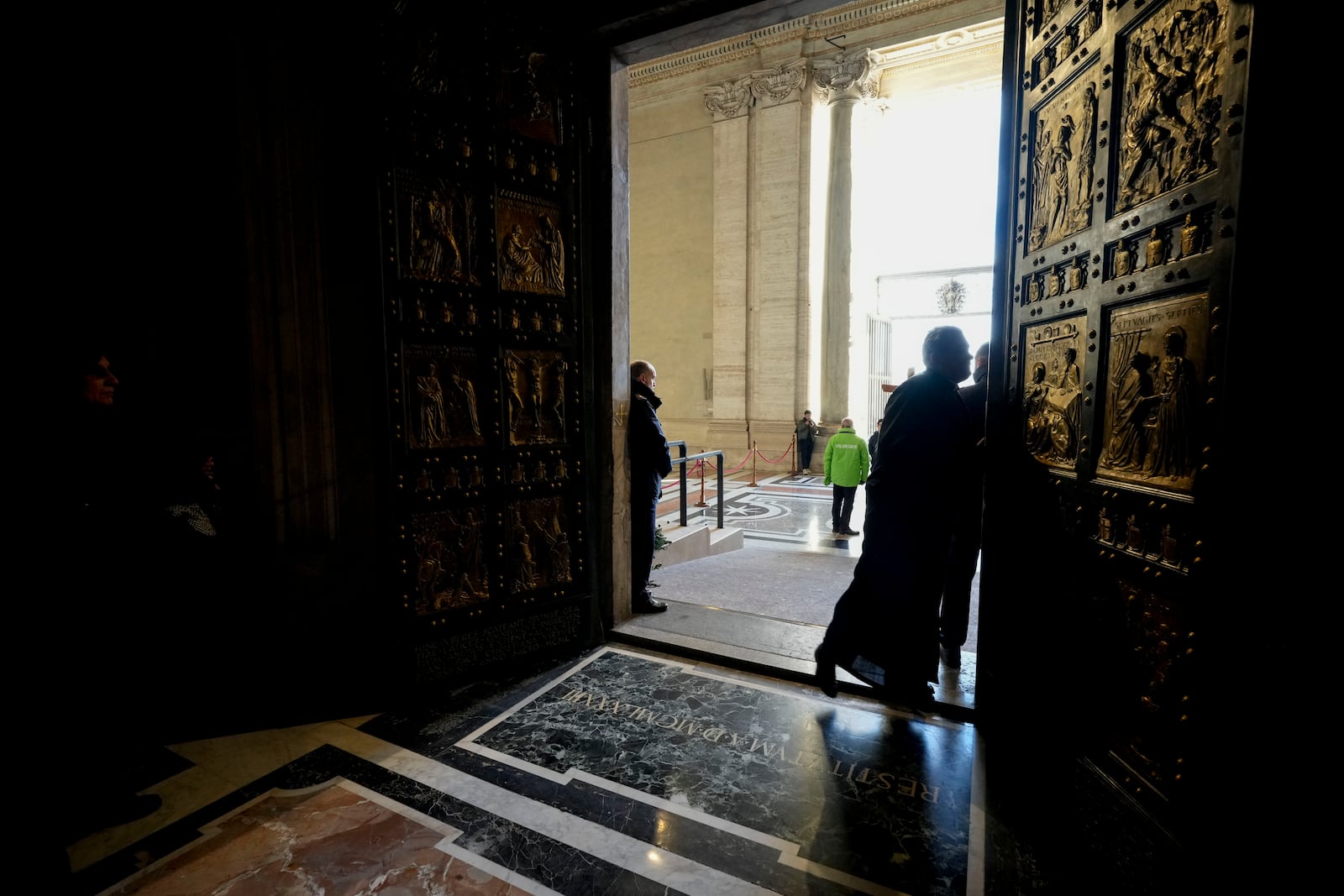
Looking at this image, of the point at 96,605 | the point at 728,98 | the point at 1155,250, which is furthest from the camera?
the point at 728,98

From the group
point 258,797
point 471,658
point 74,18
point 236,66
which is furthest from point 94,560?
point 74,18

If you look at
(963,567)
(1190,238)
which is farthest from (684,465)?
(1190,238)

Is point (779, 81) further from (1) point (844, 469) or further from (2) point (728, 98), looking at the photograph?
(1) point (844, 469)

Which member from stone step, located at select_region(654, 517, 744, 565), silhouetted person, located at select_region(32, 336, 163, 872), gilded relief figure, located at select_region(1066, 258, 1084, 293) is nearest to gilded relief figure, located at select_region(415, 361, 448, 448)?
silhouetted person, located at select_region(32, 336, 163, 872)

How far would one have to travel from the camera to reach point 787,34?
13.0 m

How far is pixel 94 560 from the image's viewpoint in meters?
2.65

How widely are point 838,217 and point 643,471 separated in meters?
11.0

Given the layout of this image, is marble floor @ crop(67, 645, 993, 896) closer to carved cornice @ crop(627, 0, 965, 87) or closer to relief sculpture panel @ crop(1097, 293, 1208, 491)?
relief sculpture panel @ crop(1097, 293, 1208, 491)

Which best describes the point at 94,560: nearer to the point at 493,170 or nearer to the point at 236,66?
the point at 236,66

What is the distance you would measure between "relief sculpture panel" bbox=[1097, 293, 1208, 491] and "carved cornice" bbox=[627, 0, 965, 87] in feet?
35.8

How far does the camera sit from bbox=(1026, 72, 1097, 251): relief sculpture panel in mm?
2295

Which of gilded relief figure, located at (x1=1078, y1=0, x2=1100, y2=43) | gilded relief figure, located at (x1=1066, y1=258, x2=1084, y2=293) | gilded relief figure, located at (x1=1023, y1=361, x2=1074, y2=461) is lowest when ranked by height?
gilded relief figure, located at (x1=1023, y1=361, x2=1074, y2=461)

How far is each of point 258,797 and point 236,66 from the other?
3.13m

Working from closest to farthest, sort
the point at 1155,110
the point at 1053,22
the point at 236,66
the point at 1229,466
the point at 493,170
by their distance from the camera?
the point at 1229,466 → the point at 1155,110 → the point at 1053,22 → the point at 236,66 → the point at 493,170
